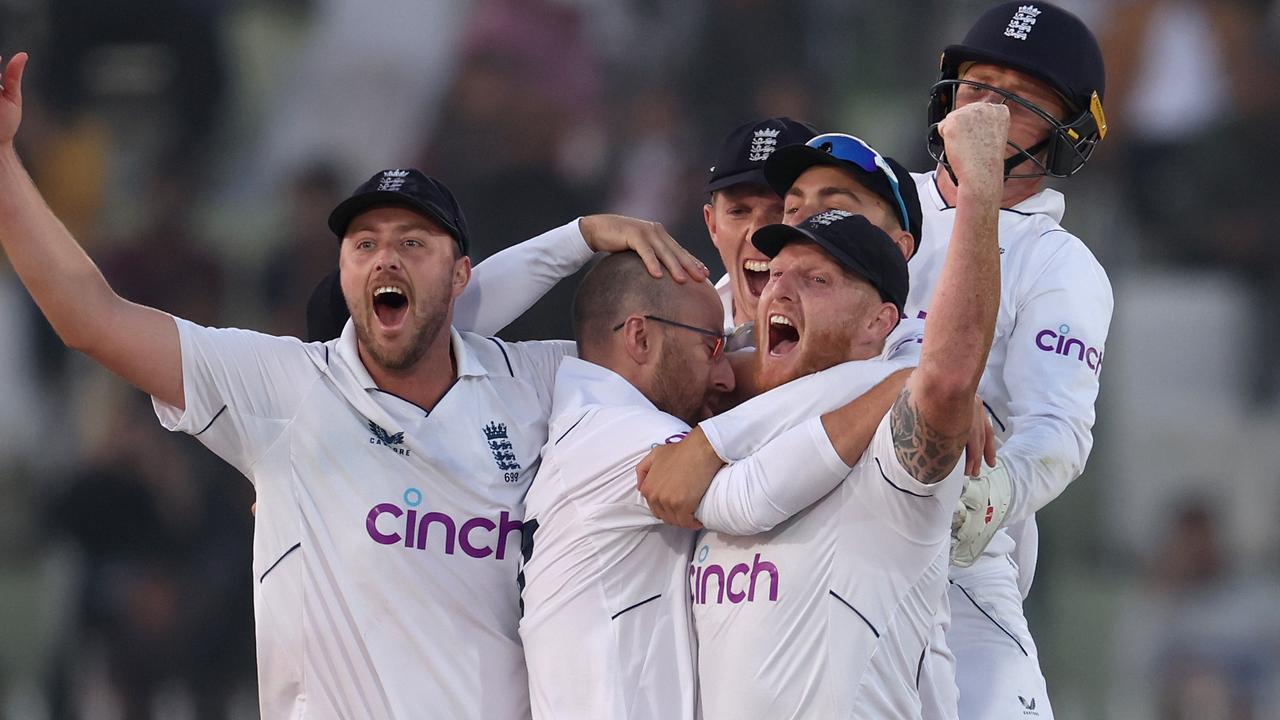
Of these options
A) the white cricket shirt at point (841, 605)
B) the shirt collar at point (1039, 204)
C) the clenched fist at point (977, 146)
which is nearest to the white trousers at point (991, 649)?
the white cricket shirt at point (841, 605)

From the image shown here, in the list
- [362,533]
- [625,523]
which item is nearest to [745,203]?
[625,523]

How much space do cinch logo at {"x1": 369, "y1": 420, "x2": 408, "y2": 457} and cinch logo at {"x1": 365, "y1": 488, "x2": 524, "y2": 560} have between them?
11 cm

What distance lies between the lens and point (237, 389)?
4.36m

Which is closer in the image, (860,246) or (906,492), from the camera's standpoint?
(906,492)

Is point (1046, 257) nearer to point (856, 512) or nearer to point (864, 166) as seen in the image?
point (864, 166)

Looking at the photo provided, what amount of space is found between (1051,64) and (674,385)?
4.55 feet

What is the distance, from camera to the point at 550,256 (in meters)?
4.97

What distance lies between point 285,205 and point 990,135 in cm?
702

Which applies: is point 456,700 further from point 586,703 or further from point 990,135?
point 990,135

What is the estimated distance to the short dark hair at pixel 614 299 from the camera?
4500mm

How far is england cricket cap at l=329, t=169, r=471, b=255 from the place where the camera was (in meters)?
4.47

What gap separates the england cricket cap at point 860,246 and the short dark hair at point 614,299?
0.53 metres

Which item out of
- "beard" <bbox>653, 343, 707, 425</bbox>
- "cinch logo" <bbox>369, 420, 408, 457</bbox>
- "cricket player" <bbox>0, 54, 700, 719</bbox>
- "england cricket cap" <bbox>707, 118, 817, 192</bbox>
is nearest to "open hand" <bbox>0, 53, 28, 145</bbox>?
"cricket player" <bbox>0, 54, 700, 719</bbox>

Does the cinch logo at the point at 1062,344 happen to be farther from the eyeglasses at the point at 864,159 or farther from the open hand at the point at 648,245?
the open hand at the point at 648,245
